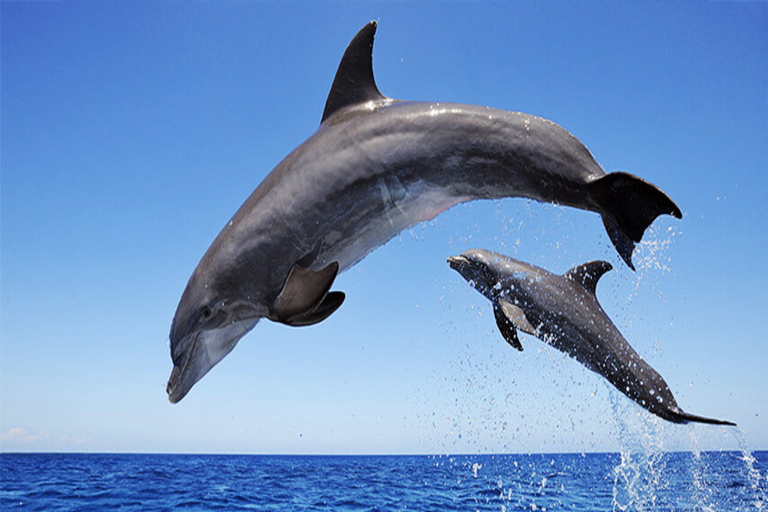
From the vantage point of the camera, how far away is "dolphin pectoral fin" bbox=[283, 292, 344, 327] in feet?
12.3

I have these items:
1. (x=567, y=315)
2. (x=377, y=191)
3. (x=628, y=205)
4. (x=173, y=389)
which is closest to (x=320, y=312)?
(x=377, y=191)

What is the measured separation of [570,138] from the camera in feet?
13.1

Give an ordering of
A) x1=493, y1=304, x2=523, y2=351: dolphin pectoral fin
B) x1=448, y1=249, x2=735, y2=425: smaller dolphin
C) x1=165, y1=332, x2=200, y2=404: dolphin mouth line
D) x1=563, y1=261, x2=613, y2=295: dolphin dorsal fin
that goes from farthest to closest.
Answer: x1=563, y1=261, x2=613, y2=295: dolphin dorsal fin < x1=493, y1=304, x2=523, y2=351: dolphin pectoral fin < x1=448, y1=249, x2=735, y2=425: smaller dolphin < x1=165, y1=332, x2=200, y2=404: dolphin mouth line

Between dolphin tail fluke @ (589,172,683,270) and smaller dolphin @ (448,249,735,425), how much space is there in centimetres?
290

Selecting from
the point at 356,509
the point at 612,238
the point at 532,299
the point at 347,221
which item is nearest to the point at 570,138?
the point at 612,238

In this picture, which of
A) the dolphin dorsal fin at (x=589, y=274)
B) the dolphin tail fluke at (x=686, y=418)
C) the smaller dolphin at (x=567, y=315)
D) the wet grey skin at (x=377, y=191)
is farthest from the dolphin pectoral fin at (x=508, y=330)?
the wet grey skin at (x=377, y=191)

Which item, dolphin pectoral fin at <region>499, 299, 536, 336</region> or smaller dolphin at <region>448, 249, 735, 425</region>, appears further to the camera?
dolphin pectoral fin at <region>499, 299, 536, 336</region>

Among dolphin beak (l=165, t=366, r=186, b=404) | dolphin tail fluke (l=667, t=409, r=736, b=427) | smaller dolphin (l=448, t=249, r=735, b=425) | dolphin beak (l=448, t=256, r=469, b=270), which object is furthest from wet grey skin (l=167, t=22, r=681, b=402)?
dolphin beak (l=448, t=256, r=469, b=270)

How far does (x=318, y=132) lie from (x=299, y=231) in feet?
2.70

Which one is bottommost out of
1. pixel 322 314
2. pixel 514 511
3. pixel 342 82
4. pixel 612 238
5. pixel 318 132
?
pixel 514 511

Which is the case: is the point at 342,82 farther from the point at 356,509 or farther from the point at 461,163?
the point at 356,509

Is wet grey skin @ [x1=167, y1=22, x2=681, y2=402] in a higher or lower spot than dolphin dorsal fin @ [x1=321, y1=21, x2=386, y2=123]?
lower

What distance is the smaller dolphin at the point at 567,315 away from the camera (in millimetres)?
6289

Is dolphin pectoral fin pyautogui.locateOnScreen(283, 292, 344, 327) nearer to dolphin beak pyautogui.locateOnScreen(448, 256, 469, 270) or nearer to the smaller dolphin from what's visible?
the smaller dolphin
